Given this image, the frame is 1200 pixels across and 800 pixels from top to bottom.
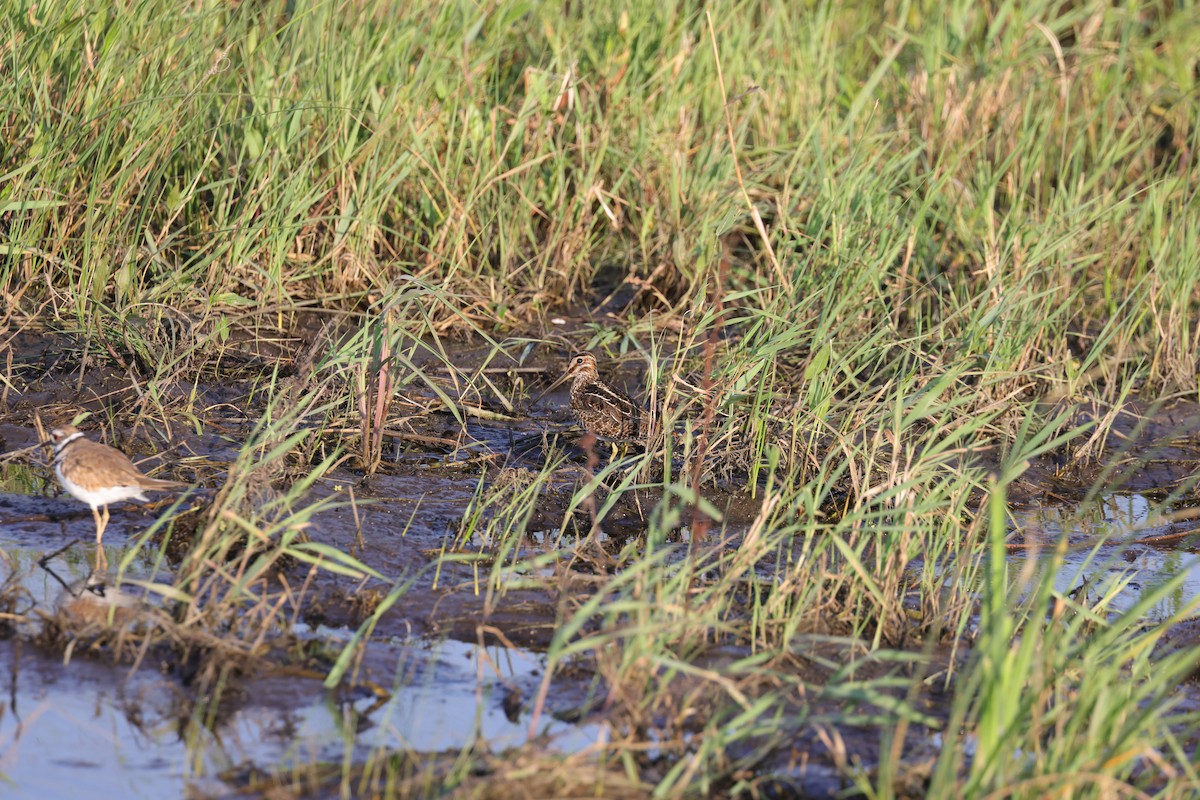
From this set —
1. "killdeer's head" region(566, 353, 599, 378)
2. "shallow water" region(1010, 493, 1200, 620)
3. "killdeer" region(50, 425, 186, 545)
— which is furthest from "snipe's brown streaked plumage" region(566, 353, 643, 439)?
"killdeer" region(50, 425, 186, 545)

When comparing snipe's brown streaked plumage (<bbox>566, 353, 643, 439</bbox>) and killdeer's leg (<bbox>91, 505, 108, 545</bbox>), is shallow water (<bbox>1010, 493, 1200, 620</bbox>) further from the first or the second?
killdeer's leg (<bbox>91, 505, 108, 545</bbox>)

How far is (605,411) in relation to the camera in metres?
6.58

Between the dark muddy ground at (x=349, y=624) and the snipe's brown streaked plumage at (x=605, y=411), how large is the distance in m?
0.21

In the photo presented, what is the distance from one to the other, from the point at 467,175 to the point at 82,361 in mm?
2367

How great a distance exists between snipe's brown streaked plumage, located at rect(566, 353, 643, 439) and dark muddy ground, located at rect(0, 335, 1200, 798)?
0.70 feet

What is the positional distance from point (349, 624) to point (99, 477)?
1.13 metres

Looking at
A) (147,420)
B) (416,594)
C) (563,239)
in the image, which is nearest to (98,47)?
(147,420)

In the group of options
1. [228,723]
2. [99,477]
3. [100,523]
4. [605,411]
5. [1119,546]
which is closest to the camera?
[228,723]

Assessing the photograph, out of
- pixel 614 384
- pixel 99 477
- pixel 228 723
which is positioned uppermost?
pixel 99 477

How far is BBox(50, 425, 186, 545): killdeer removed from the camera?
5.17m

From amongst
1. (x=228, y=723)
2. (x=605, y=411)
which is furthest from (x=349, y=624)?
(x=605, y=411)

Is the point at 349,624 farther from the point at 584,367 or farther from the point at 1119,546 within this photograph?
the point at 1119,546

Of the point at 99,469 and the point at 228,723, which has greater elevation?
the point at 99,469

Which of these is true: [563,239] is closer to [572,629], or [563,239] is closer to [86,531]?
[86,531]
